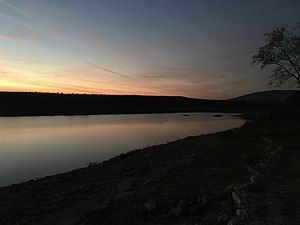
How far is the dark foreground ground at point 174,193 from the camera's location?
9039 millimetres

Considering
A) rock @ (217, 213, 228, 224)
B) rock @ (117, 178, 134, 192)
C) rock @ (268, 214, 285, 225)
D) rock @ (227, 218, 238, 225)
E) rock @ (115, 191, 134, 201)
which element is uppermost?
rock @ (268, 214, 285, 225)

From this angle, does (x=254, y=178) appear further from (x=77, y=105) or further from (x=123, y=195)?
(x=77, y=105)

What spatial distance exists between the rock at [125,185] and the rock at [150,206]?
3202mm

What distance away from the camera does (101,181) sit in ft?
53.0

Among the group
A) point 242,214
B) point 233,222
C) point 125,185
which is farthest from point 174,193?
point 233,222

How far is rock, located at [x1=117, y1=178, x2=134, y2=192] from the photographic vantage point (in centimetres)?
1370

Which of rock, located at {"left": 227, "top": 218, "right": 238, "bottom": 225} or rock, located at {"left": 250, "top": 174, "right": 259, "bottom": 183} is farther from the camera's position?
rock, located at {"left": 250, "top": 174, "right": 259, "bottom": 183}

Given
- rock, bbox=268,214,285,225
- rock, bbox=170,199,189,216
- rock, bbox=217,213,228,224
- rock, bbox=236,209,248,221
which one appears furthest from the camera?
rock, bbox=170,199,189,216

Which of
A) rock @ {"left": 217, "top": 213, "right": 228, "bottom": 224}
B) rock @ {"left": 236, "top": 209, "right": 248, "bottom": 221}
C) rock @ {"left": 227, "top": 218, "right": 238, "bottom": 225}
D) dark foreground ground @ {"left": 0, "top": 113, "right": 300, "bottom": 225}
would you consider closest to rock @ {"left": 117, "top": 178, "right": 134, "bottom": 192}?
dark foreground ground @ {"left": 0, "top": 113, "right": 300, "bottom": 225}

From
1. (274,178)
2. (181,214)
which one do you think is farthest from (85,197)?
(274,178)

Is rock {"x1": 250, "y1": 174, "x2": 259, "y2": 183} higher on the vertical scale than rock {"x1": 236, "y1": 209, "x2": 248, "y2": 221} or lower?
higher

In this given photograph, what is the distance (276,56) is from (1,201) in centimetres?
3825

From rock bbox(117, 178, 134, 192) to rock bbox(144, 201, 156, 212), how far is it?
3.20m

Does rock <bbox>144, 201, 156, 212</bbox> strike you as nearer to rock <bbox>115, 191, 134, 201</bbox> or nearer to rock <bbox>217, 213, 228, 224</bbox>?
rock <bbox>115, 191, 134, 201</bbox>
